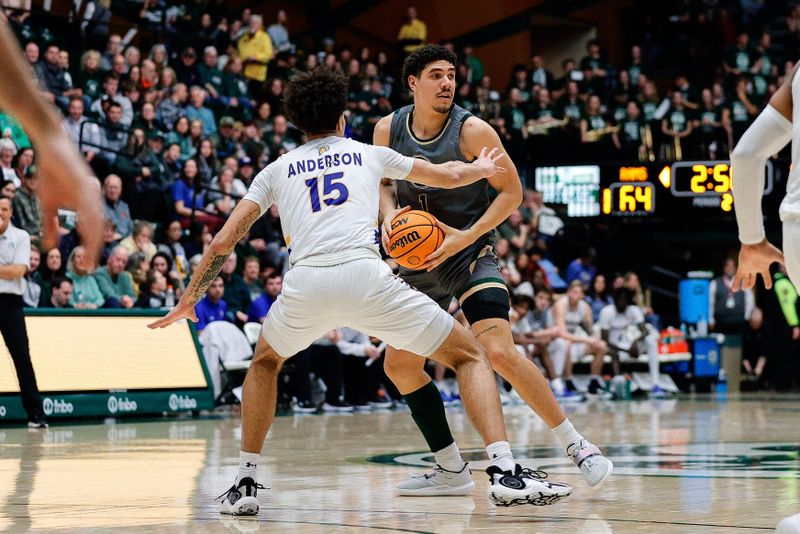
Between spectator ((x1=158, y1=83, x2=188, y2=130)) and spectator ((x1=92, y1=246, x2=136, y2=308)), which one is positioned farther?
spectator ((x1=158, y1=83, x2=188, y2=130))

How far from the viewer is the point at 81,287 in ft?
43.7

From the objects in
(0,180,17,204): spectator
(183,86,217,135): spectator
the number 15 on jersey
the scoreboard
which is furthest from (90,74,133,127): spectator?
the number 15 on jersey

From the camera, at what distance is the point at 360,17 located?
27500 mm

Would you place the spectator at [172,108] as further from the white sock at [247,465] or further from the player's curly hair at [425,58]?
the white sock at [247,465]

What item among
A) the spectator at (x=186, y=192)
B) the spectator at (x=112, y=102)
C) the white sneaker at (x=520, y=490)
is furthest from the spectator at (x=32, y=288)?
the white sneaker at (x=520, y=490)

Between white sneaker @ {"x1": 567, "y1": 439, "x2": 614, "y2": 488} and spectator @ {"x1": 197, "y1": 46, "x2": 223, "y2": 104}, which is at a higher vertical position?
spectator @ {"x1": 197, "y1": 46, "x2": 223, "y2": 104}

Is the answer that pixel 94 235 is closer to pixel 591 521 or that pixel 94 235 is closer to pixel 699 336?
pixel 591 521

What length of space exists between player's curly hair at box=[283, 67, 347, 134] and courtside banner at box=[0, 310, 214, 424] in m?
7.14

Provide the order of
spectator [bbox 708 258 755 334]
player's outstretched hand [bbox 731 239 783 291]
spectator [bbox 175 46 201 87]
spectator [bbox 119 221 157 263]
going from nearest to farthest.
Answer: player's outstretched hand [bbox 731 239 783 291], spectator [bbox 119 221 157 263], spectator [bbox 175 46 201 87], spectator [bbox 708 258 755 334]

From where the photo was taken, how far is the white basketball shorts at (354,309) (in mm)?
5441

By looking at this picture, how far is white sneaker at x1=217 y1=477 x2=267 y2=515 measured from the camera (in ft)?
17.4

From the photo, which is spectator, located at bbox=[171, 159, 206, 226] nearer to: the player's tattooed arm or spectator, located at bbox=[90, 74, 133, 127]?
spectator, located at bbox=[90, 74, 133, 127]

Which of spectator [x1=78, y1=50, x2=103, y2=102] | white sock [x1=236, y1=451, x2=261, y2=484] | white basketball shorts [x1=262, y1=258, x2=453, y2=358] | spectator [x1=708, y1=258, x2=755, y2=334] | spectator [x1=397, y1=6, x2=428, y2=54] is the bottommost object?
white sock [x1=236, y1=451, x2=261, y2=484]

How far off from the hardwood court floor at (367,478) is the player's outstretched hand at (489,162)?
156 centimetres
